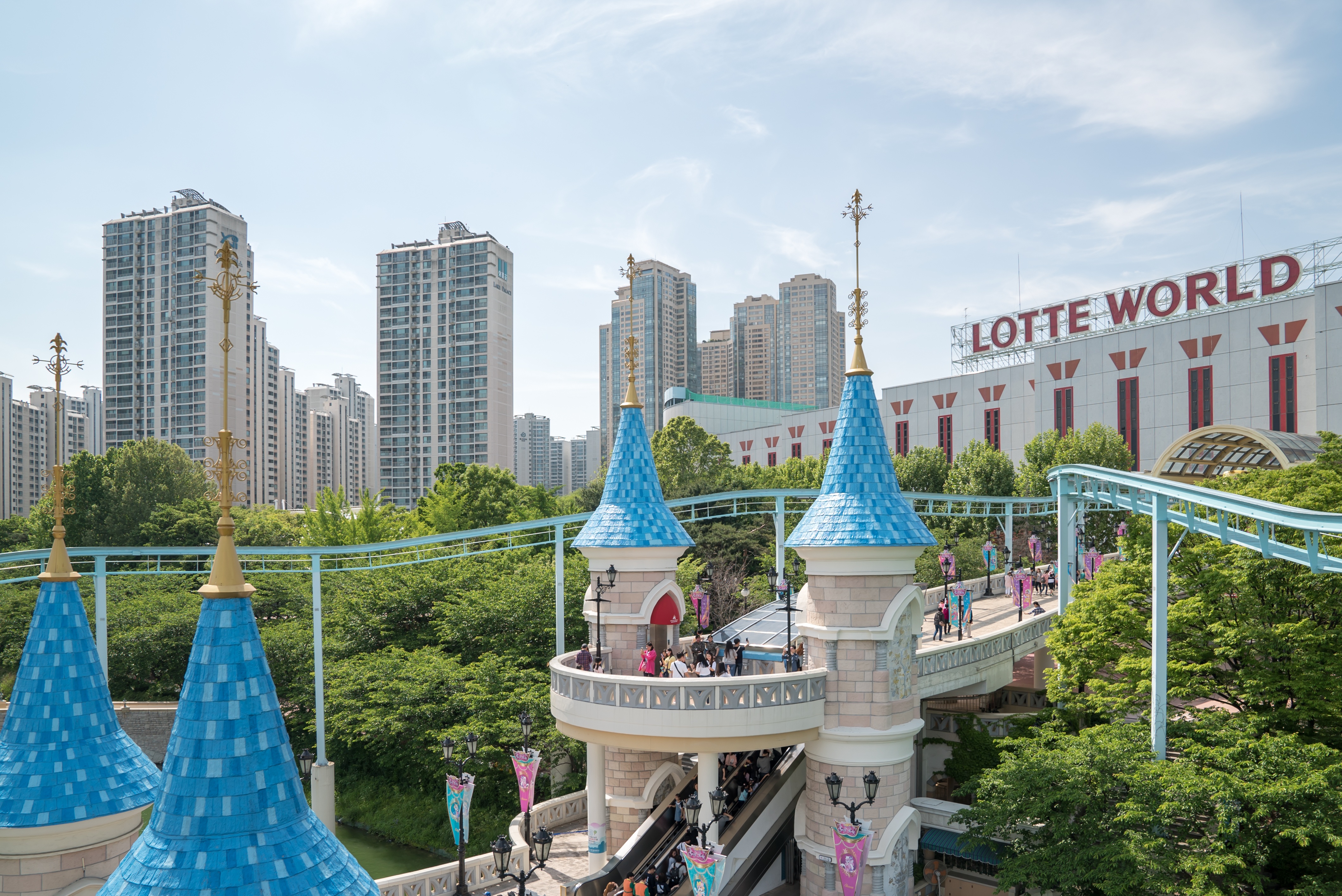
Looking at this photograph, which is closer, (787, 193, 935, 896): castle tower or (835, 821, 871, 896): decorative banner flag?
(835, 821, 871, 896): decorative banner flag

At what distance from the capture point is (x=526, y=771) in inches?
768

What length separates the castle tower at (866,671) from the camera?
1828 cm

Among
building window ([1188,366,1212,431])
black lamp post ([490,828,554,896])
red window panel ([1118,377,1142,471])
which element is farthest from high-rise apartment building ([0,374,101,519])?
building window ([1188,366,1212,431])

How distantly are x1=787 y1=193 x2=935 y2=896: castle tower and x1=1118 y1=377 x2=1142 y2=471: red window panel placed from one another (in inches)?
1480

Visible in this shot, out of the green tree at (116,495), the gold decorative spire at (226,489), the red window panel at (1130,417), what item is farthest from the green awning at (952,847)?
the green tree at (116,495)

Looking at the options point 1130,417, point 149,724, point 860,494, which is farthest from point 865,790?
point 1130,417

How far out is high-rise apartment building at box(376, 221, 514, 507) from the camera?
80.4 meters

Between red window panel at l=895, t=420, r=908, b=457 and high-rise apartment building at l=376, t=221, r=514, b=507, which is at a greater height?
high-rise apartment building at l=376, t=221, r=514, b=507

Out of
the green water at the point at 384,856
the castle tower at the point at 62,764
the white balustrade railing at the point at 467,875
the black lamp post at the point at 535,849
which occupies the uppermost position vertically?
the castle tower at the point at 62,764

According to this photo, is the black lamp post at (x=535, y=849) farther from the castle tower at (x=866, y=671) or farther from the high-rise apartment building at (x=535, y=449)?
the high-rise apartment building at (x=535, y=449)

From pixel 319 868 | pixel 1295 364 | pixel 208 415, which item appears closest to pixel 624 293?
pixel 208 415

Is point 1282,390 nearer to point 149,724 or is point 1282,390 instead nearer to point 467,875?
point 467,875

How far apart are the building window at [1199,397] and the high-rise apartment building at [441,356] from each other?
56.9 m

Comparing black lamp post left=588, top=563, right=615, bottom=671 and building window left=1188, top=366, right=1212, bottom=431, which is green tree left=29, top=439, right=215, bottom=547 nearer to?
black lamp post left=588, top=563, right=615, bottom=671
